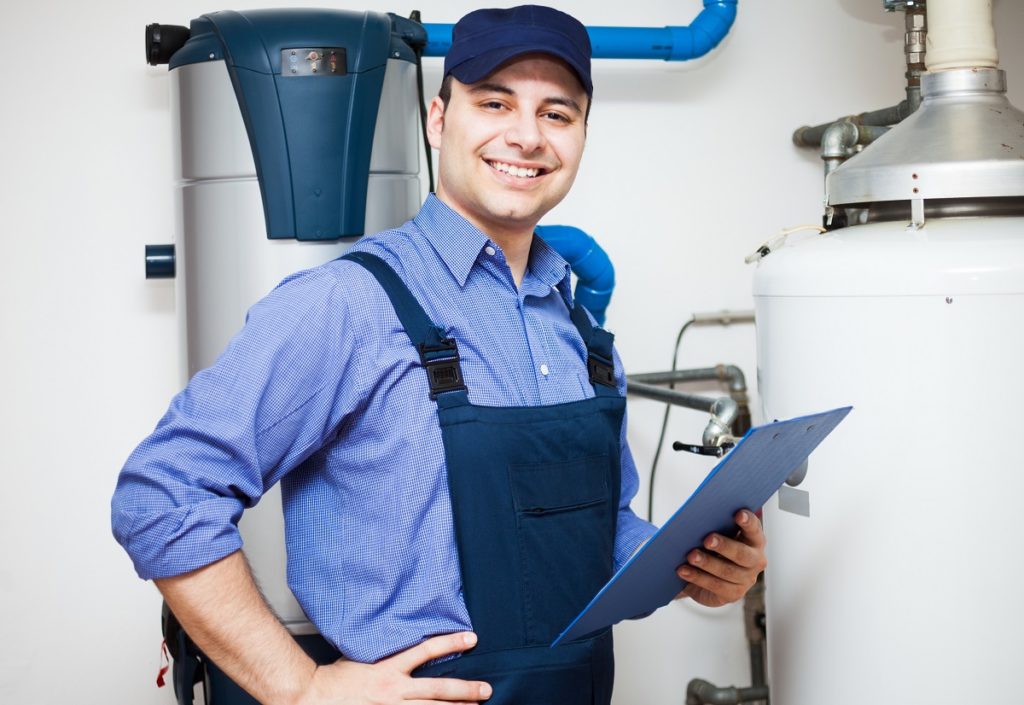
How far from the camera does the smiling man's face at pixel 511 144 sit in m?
1.20

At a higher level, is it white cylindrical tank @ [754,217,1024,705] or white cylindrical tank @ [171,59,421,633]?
white cylindrical tank @ [171,59,421,633]

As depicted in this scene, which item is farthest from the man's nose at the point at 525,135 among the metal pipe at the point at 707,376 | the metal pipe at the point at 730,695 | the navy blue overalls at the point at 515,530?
the metal pipe at the point at 730,695

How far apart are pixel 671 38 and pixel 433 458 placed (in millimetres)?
1213

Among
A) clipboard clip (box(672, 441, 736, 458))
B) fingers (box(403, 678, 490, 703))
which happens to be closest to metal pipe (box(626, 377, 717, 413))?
clipboard clip (box(672, 441, 736, 458))

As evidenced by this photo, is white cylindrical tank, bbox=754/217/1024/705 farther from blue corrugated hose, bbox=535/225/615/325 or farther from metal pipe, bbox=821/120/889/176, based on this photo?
blue corrugated hose, bbox=535/225/615/325

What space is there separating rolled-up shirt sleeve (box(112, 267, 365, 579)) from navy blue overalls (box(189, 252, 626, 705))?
3.4 inches

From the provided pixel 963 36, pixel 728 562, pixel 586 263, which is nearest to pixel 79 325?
pixel 586 263

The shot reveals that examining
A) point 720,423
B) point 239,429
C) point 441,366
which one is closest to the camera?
point 239,429

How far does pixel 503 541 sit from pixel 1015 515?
0.63 metres

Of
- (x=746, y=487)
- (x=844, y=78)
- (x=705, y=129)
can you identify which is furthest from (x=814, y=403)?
(x=844, y=78)

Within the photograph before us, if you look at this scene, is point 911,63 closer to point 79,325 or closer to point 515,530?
point 515,530

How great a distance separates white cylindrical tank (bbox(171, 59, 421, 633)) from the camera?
150cm

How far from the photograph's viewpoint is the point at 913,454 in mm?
1292

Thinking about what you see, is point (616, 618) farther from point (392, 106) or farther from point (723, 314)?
point (723, 314)
